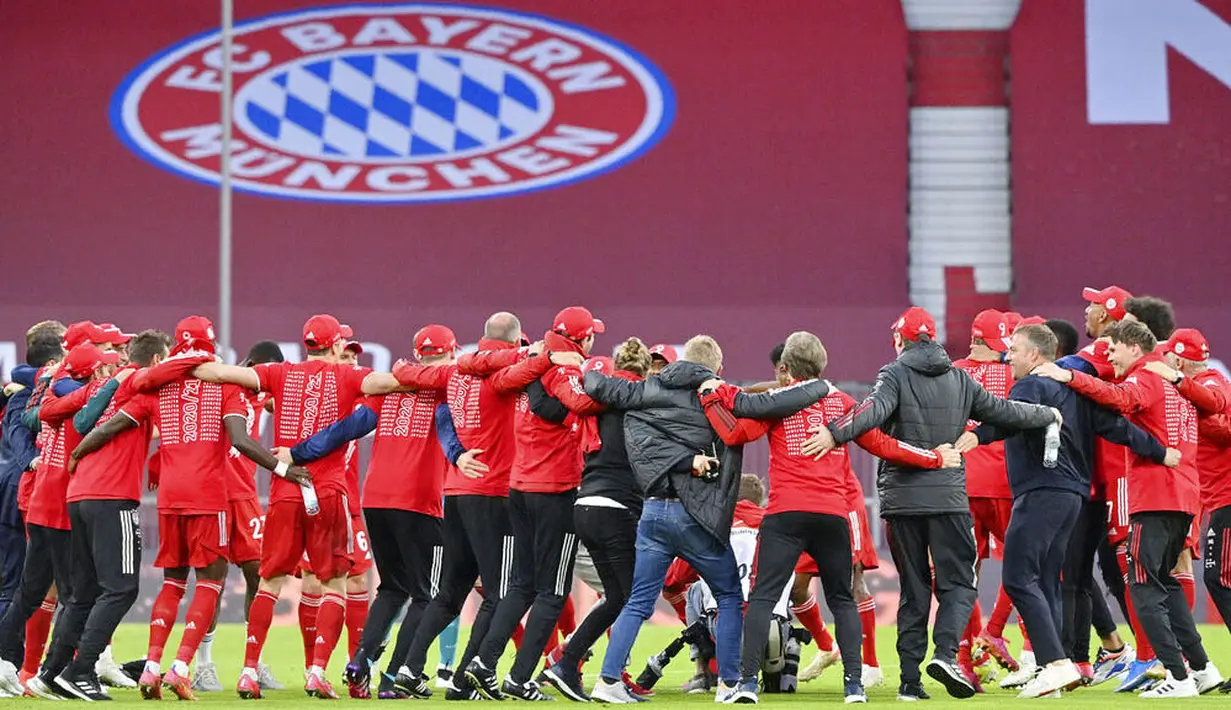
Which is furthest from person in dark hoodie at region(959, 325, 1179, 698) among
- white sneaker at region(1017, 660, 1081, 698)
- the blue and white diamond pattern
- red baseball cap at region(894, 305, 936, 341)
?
the blue and white diamond pattern

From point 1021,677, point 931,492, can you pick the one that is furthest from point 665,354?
point 1021,677

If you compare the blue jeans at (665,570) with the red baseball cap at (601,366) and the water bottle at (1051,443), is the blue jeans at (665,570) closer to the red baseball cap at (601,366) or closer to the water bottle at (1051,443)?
the red baseball cap at (601,366)

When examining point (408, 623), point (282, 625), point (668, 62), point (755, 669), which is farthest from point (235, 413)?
point (668, 62)

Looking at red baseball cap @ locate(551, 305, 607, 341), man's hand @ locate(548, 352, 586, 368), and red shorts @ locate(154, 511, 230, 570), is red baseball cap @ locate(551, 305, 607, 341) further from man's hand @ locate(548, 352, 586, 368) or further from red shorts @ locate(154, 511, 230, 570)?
red shorts @ locate(154, 511, 230, 570)

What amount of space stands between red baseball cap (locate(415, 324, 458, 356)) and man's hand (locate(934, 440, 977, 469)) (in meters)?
2.82

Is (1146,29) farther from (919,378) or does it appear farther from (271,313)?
(919,378)

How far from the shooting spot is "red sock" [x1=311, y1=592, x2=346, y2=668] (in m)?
10.2

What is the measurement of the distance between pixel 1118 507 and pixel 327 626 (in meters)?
4.61

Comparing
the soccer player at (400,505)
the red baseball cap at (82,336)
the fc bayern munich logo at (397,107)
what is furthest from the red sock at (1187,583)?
A: the fc bayern munich logo at (397,107)

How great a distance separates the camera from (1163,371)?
10.0 meters

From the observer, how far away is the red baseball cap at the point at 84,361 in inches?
406

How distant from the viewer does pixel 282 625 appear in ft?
56.4

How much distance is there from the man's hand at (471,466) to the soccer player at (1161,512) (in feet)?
10.1

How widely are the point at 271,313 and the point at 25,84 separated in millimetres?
4242
